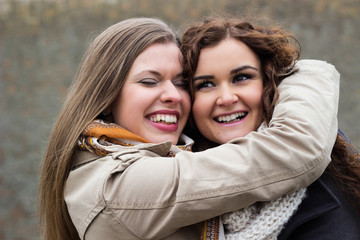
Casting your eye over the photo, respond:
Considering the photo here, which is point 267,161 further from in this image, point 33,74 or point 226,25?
point 33,74

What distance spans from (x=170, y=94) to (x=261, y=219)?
A: 83 cm

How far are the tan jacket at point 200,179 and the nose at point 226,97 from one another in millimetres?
289

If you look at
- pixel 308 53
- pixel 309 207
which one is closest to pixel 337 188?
pixel 309 207

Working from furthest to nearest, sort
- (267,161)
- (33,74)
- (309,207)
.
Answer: (33,74) < (309,207) < (267,161)

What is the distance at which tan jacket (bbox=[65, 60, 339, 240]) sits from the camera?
1.77 metres

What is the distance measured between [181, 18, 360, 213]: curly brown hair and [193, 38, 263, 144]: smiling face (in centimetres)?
4

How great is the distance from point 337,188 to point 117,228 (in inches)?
43.5

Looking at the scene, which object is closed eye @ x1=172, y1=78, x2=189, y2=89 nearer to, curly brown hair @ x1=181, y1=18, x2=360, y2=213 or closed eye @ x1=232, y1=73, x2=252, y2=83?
curly brown hair @ x1=181, y1=18, x2=360, y2=213

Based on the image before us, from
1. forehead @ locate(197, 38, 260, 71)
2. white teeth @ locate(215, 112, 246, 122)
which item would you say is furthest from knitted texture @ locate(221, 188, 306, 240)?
forehead @ locate(197, 38, 260, 71)

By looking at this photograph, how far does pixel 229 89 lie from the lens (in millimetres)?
2256

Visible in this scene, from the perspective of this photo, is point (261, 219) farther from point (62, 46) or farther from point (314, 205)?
point (62, 46)

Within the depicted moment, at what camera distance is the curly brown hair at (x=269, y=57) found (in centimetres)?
219

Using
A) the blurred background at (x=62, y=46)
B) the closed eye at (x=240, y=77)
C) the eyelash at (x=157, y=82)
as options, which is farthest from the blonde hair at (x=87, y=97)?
the blurred background at (x=62, y=46)

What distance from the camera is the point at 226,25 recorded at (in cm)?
239
